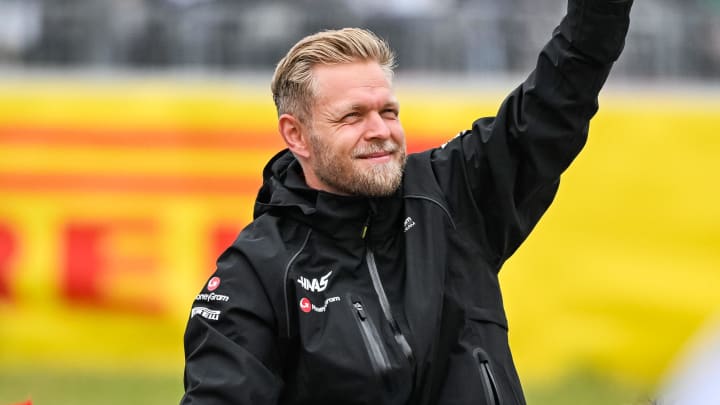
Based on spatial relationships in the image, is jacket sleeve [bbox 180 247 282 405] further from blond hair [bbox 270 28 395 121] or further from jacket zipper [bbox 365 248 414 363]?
blond hair [bbox 270 28 395 121]

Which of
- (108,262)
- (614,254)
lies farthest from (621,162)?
(108,262)

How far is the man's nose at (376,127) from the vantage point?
3088mm

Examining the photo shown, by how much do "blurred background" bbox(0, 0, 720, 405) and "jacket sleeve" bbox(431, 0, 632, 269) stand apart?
4.21m

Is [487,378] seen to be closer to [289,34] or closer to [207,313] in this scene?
[207,313]

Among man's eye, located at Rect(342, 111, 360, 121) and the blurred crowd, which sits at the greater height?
man's eye, located at Rect(342, 111, 360, 121)

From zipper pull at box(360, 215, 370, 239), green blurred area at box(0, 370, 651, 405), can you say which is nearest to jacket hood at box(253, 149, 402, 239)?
zipper pull at box(360, 215, 370, 239)

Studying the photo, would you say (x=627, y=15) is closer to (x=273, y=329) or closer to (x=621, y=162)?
(x=273, y=329)

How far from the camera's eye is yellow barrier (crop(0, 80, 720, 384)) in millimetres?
7430

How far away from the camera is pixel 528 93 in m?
3.02

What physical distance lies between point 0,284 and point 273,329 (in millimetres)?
5024

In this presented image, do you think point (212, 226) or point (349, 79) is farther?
point (212, 226)

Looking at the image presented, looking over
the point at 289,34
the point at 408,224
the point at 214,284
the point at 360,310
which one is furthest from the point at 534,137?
the point at 289,34

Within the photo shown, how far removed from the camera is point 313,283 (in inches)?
116

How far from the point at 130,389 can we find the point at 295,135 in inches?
169
